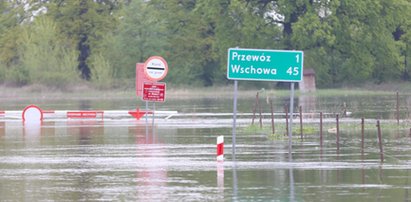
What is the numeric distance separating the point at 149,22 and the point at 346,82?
52.6 feet

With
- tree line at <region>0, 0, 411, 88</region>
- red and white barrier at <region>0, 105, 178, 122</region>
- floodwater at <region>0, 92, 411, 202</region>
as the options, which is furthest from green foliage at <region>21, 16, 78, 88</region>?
→ floodwater at <region>0, 92, 411, 202</region>

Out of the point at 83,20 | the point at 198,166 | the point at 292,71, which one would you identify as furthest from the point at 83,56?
the point at 198,166

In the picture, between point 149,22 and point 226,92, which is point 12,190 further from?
point 149,22

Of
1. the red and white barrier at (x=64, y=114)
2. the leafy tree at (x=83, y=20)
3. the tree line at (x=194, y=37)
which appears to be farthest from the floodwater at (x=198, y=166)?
the leafy tree at (x=83, y=20)

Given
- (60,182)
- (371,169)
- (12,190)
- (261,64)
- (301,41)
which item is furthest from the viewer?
(301,41)

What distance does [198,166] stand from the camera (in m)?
19.0

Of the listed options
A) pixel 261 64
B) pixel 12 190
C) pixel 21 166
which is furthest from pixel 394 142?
pixel 12 190

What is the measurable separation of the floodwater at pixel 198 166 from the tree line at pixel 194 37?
138ft

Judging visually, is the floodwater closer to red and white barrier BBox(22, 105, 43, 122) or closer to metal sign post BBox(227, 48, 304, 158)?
metal sign post BBox(227, 48, 304, 158)

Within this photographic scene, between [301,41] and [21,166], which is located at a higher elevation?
[301,41]

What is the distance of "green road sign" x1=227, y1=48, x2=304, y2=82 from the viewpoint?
20734 millimetres

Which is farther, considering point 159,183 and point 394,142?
point 394,142

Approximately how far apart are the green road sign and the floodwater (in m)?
1.68

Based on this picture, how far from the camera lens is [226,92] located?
238 ft
